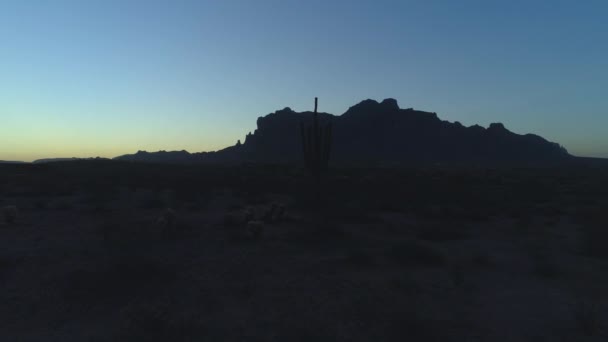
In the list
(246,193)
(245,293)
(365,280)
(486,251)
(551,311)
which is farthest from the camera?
(246,193)

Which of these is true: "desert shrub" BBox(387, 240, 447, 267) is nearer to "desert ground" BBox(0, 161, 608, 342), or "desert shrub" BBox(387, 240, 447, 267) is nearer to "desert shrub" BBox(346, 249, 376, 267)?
"desert ground" BBox(0, 161, 608, 342)

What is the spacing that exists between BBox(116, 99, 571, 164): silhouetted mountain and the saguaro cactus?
139312mm

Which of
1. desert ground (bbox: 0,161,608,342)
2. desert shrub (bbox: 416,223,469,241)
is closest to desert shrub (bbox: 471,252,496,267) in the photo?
desert ground (bbox: 0,161,608,342)

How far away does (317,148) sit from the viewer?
1791cm

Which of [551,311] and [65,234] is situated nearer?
[551,311]

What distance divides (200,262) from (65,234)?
17.4 ft

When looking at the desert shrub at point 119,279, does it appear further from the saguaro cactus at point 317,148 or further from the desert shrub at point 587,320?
the saguaro cactus at point 317,148

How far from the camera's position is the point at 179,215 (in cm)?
1533

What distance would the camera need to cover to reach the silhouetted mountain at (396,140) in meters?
166

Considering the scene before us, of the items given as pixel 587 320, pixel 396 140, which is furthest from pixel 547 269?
pixel 396 140

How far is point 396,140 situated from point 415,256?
164295 millimetres

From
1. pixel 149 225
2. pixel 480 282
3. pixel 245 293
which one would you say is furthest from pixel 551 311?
pixel 149 225

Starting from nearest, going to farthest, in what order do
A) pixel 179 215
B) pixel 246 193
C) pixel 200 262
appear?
pixel 200 262, pixel 179 215, pixel 246 193

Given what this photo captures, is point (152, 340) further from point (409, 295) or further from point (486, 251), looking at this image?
point (486, 251)
